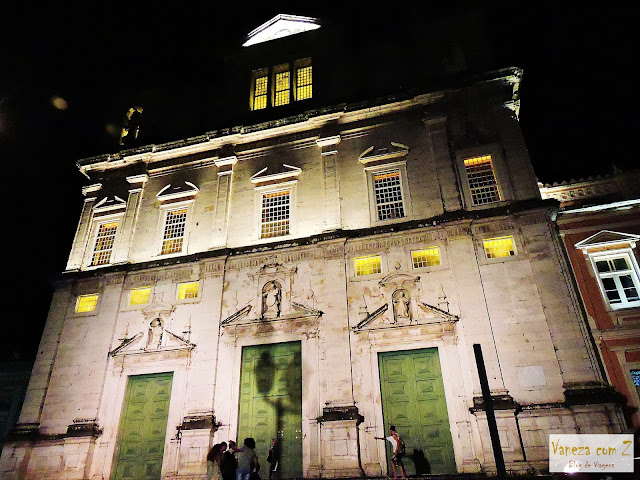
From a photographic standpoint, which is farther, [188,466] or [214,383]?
[214,383]


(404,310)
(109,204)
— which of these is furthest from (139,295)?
(404,310)

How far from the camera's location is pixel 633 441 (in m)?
11.9

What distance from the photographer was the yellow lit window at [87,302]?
19.3 meters

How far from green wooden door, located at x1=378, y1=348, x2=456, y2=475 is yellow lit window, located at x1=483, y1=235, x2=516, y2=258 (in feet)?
13.8

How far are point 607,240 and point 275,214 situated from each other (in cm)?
1303

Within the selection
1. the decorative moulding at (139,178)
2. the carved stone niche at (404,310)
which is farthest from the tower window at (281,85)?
the carved stone niche at (404,310)

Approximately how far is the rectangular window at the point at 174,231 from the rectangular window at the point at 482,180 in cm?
1302

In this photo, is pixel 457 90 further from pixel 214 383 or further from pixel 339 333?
pixel 214 383

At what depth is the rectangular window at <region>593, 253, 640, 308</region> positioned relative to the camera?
14.6 m

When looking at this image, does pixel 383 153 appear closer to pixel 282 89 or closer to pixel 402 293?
pixel 402 293

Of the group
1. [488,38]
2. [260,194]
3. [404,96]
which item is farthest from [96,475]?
[488,38]

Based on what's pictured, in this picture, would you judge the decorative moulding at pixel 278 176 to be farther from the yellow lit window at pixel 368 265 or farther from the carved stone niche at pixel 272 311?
the yellow lit window at pixel 368 265

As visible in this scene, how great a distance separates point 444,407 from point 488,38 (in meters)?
17.8

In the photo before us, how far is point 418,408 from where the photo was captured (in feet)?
46.5
